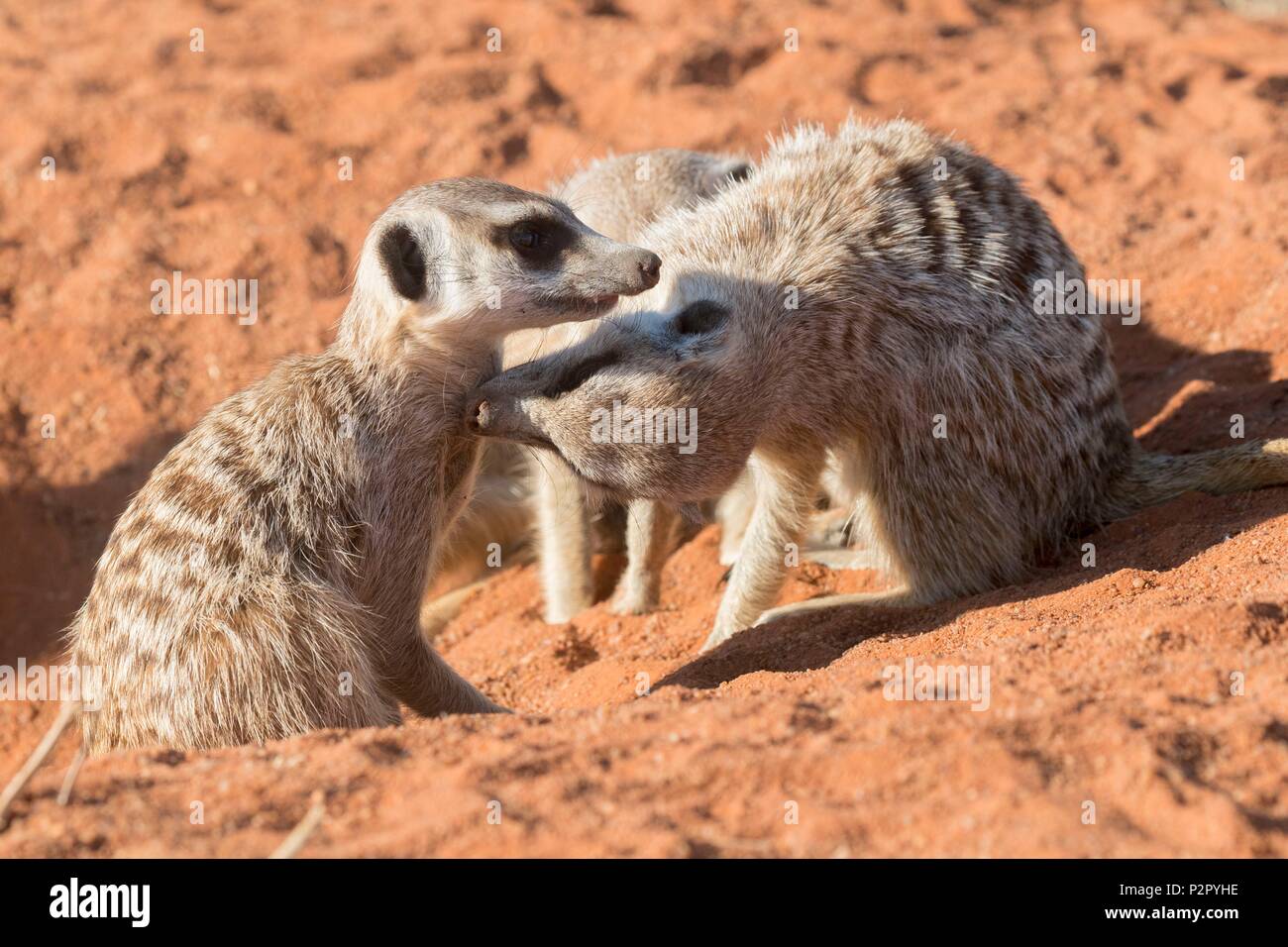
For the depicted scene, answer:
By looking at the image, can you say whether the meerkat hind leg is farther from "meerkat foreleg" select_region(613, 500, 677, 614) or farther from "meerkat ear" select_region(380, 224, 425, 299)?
"meerkat foreleg" select_region(613, 500, 677, 614)

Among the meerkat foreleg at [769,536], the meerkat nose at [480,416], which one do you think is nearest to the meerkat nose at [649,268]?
the meerkat nose at [480,416]

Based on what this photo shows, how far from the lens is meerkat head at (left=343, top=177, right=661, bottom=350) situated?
3.49 meters

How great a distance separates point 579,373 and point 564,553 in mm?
1830

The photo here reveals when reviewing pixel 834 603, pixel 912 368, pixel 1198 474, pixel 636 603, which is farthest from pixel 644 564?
pixel 1198 474

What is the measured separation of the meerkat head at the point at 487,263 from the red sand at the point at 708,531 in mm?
1058

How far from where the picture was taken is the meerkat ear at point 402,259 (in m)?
3.60

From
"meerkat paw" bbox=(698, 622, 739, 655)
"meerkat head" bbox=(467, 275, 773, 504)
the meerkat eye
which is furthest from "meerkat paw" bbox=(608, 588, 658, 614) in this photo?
the meerkat eye

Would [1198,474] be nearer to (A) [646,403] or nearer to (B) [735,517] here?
(B) [735,517]

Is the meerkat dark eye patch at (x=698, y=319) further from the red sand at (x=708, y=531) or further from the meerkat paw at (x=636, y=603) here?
the meerkat paw at (x=636, y=603)

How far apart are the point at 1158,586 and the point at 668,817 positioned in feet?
6.19

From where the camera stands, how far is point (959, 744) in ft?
7.79

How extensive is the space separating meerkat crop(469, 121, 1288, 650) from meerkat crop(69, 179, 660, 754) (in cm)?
43
